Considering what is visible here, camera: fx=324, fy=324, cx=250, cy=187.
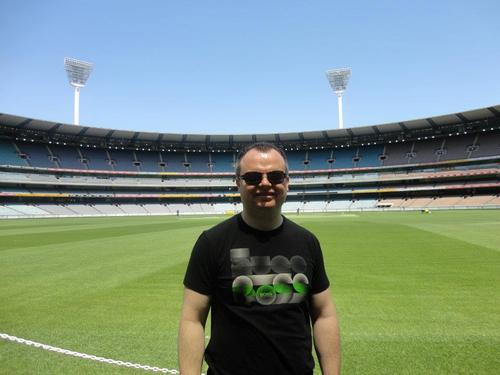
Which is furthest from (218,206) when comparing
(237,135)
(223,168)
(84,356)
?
(84,356)

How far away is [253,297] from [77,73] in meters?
88.2

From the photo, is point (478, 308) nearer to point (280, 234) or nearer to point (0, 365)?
point (280, 234)

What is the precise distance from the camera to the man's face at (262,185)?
87.5 inches

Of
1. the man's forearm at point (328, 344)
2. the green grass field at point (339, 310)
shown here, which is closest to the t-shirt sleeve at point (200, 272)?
the man's forearm at point (328, 344)

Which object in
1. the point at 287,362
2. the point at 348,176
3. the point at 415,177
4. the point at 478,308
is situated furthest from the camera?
the point at 348,176

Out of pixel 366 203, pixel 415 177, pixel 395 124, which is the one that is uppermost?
pixel 395 124

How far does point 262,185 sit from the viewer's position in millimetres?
2229

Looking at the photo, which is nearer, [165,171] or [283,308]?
[283,308]

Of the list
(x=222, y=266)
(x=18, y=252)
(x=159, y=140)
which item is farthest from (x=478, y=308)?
(x=159, y=140)

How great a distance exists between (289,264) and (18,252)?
16.7 meters

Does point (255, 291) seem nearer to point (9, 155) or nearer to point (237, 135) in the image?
point (9, 155)

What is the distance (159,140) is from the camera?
270ft

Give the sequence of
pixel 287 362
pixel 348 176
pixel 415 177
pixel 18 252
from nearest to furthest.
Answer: pixel 287 362
pixel 18 252
pixel 415 177
pixel 348 176

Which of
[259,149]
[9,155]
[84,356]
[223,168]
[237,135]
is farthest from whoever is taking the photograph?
[223,168]
